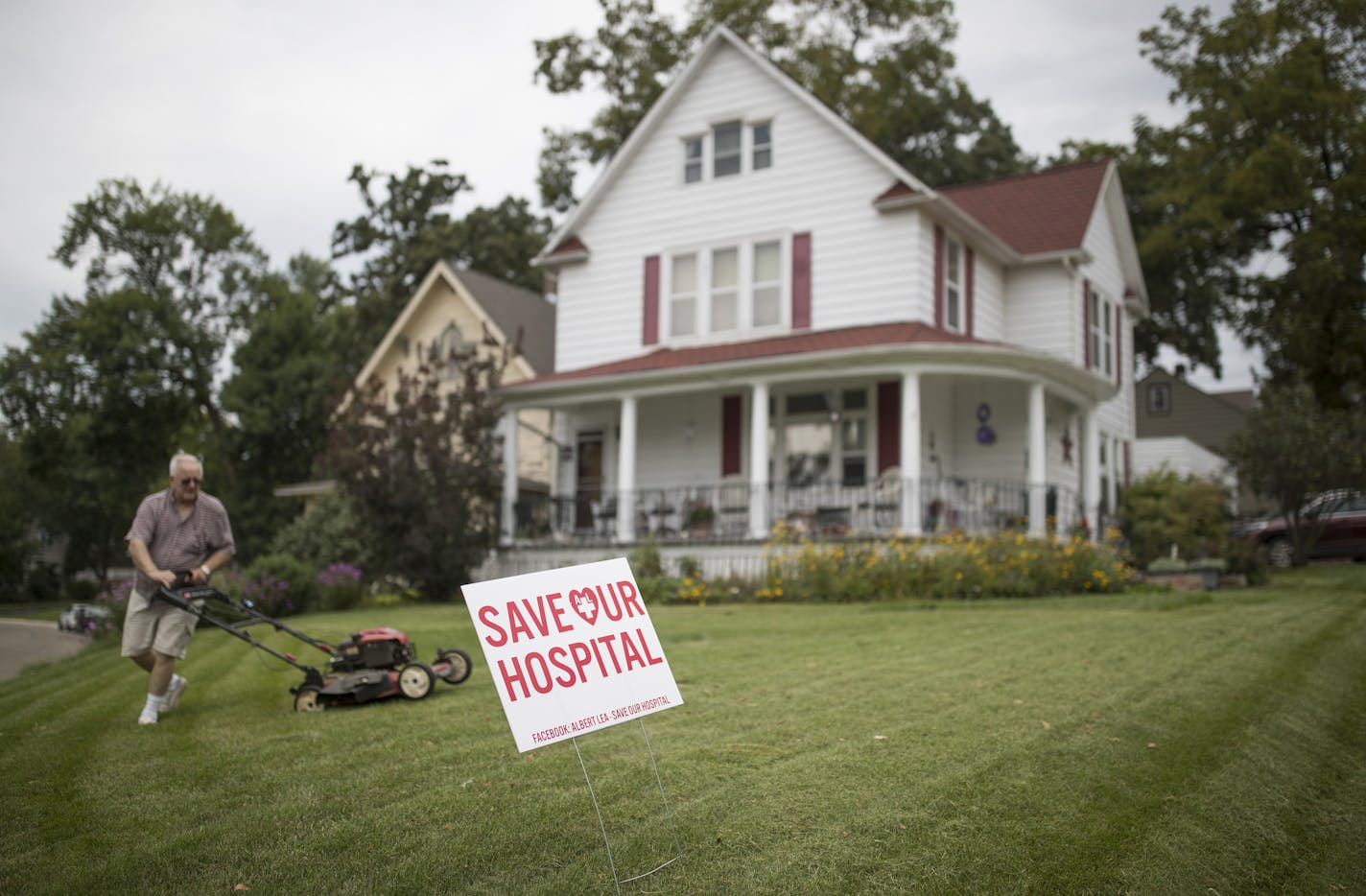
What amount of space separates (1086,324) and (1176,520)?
4399 millimetres

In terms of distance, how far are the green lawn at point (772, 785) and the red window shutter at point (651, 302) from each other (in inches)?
522

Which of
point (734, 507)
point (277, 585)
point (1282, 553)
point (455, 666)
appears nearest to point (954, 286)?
point (734, 507)

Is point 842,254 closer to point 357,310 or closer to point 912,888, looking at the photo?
point 912,888

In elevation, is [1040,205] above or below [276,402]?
above

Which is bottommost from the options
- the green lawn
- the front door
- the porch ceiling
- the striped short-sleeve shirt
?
the green lawn

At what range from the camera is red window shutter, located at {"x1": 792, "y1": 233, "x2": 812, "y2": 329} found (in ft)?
65.9

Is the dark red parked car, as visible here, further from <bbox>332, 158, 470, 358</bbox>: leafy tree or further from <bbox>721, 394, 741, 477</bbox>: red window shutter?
<bbox>332, 158, 470, 358</bbox>: leafy tree

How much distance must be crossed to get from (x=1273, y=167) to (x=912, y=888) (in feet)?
82.8

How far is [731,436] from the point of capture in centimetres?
2070

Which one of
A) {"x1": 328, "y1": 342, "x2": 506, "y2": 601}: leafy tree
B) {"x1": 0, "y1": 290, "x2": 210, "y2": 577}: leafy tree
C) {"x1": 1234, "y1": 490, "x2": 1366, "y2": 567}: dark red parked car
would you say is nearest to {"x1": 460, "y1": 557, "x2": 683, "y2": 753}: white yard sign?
{"x1": 328, "y1": 342, "x2": 506, "y2": 601}: leafy tree

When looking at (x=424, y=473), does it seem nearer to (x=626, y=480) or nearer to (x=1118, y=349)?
(x=626, y=480)

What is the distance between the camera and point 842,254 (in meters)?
20.0

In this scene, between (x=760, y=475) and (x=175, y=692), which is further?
(x=760, y=475)

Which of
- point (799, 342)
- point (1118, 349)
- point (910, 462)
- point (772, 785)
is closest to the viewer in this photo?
point (772, 785)
